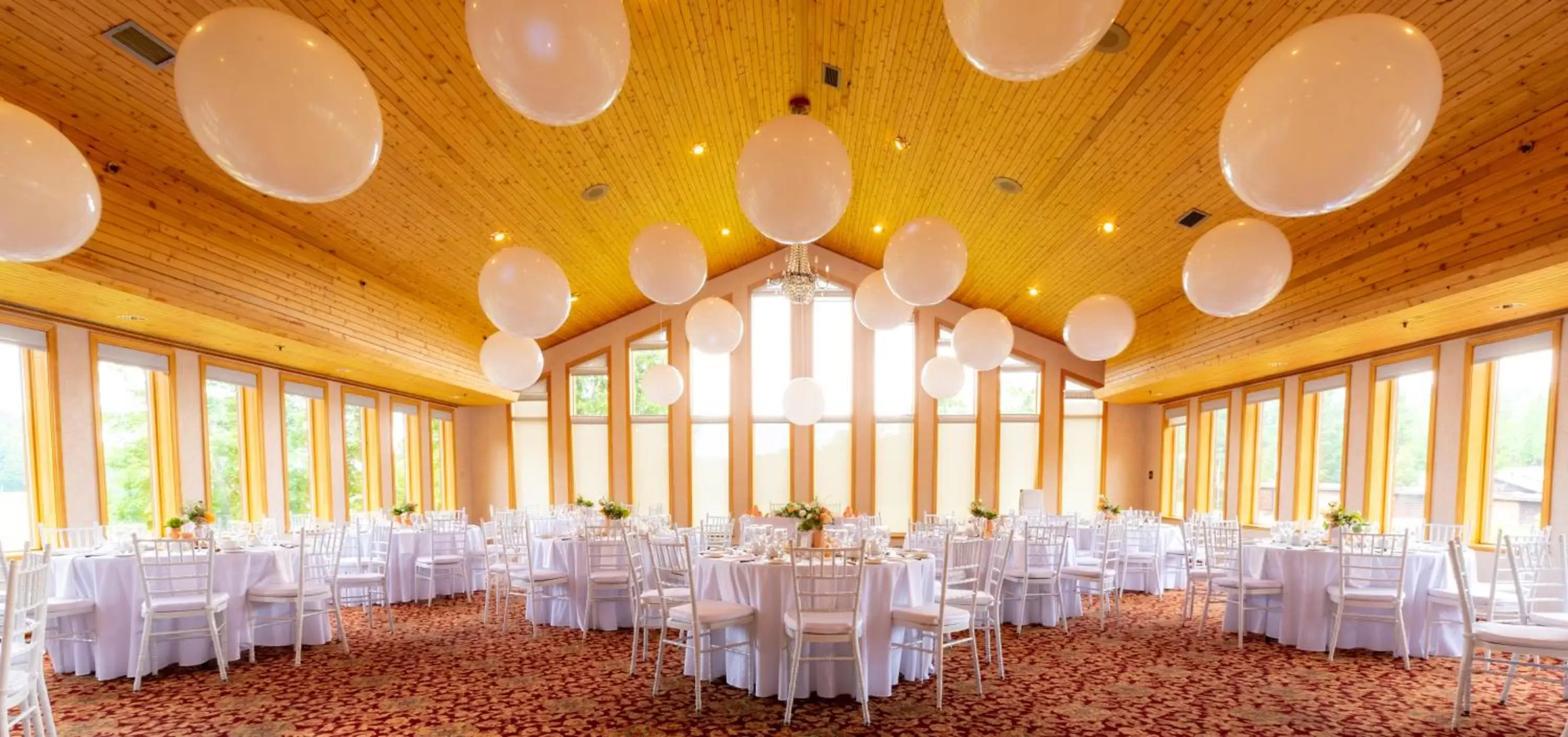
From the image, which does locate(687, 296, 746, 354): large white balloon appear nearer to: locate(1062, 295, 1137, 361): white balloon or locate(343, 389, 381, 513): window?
locate(1062, 295, 1137, 361): white balloon

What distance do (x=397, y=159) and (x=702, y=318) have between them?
2974mm

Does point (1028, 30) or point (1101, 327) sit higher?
point (1028, 30)

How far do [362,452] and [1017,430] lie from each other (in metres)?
9.93

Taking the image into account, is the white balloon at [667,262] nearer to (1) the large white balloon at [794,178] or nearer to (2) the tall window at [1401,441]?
(1) the large white balloon at [794,178]

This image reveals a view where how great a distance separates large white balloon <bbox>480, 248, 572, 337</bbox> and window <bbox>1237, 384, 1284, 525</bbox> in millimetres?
9348

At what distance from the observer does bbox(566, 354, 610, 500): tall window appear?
13.2m

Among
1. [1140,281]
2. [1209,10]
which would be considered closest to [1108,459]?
[1140,281]

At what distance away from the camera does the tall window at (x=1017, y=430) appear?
13008 mm

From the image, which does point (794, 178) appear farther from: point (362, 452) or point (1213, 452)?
point (1213, 452)

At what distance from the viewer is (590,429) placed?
1330 centimetres

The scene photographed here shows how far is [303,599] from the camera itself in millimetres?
5930

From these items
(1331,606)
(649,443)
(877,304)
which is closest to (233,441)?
(649,443)

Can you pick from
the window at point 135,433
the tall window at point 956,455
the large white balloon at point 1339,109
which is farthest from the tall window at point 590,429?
the large white balloon at point 1339,109

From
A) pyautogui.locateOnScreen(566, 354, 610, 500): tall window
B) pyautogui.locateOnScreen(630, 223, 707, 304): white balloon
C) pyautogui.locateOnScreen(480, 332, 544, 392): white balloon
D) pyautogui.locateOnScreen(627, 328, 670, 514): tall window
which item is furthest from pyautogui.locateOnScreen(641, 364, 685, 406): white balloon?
pyautogui.locateOnScreen(630, 223, 707, 304): white balloon
